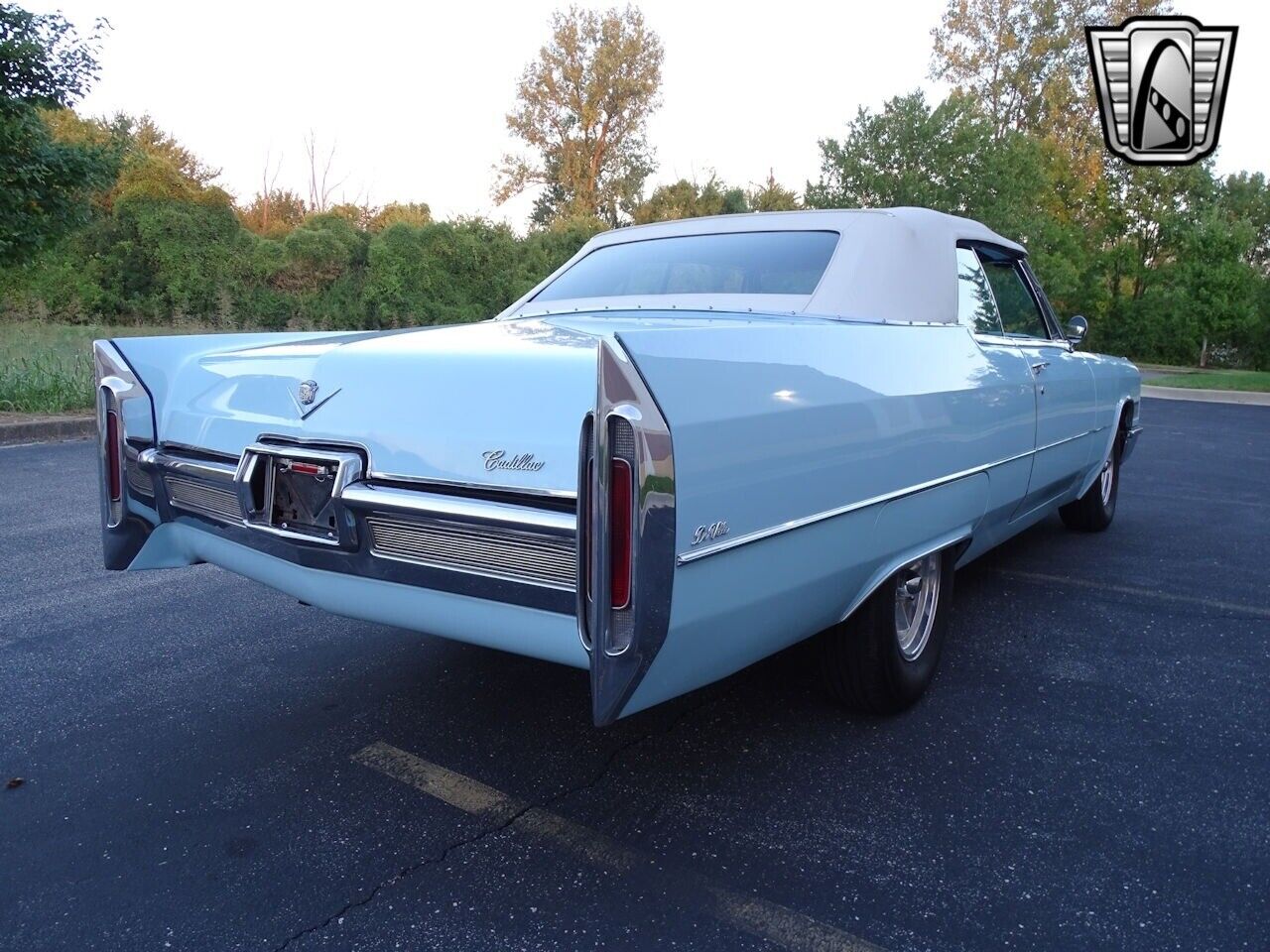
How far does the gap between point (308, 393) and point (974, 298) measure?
2634 millimetres

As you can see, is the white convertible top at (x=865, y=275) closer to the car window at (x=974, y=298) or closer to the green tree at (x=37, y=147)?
the car window at (x=974, y=298)

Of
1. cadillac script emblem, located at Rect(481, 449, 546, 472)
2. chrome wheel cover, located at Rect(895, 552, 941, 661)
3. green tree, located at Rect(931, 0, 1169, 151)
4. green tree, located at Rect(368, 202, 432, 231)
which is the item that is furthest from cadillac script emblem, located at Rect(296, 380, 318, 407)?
green tree, located at Rect(931, 0, 1169, 151)

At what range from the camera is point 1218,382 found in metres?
20.8

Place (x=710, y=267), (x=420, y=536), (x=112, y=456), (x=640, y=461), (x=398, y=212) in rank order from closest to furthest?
(x=640, y=461) → (x=420, y=536) → (x=112, y=456) → (x=710, y=267) → (x=398, y=212)

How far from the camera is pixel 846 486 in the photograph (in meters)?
2.43

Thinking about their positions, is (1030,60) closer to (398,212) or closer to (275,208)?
(398,212)

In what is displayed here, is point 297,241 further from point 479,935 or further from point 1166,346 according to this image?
point 1166,346

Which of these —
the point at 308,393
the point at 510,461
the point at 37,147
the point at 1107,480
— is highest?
the point at 37,147

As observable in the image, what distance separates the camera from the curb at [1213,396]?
1747 cm

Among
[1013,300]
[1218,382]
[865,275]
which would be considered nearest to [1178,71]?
[1013,300]

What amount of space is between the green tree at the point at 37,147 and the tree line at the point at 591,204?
0.07 ft

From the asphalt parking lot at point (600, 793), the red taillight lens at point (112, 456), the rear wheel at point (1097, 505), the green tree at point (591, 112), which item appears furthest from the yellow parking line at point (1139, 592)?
the green tree at point (591, 112)

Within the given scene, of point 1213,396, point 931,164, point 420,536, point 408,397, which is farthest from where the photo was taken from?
point 931,164

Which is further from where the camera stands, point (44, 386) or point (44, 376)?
point (44, 376)
